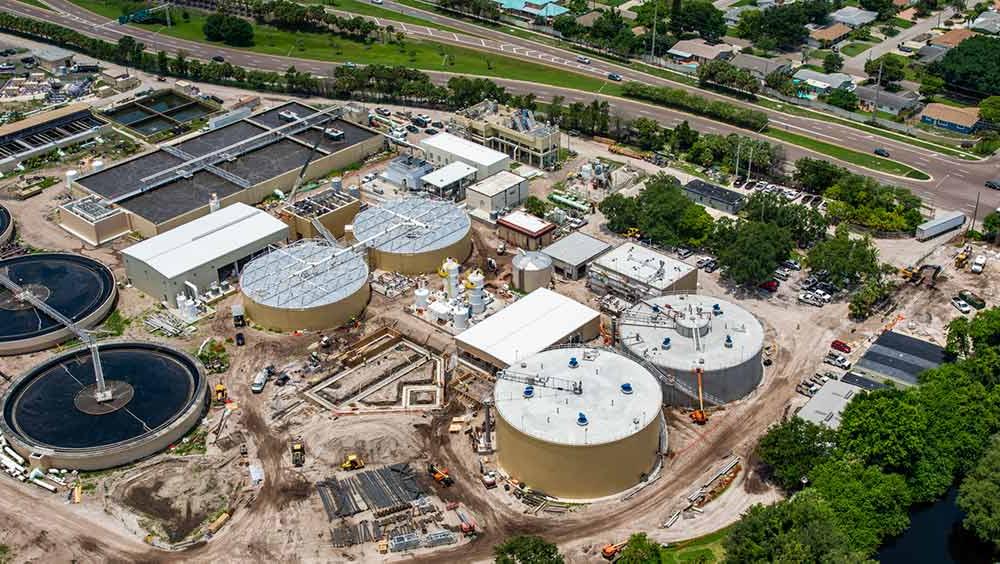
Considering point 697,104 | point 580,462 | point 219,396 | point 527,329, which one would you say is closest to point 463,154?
point 697,104

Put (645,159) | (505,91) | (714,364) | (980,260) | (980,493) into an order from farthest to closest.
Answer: (505,91), (645,159), (980,260), (714,364), (980,493)

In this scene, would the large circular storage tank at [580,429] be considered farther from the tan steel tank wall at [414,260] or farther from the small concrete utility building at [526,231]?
the small concrete utility building at [526,231]

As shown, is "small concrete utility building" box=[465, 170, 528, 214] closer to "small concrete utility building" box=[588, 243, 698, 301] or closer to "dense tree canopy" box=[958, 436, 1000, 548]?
"small concrete utility building" box=[588, 243, 698, 301]

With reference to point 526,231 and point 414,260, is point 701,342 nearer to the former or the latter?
point 526,231

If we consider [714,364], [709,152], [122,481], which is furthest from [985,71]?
[122,481]

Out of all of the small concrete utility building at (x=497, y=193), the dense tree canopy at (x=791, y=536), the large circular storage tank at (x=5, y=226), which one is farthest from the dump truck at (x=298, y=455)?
the large circular storage tank at (x=5, y=226)

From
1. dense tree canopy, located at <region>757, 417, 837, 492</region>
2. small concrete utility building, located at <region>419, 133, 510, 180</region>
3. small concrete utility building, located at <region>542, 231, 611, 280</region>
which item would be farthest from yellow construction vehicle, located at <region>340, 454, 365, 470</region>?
small concrete utility building, located at <region>419, 133, 510, 180</region>

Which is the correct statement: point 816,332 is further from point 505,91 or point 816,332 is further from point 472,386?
point 505,91

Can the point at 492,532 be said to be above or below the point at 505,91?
below
